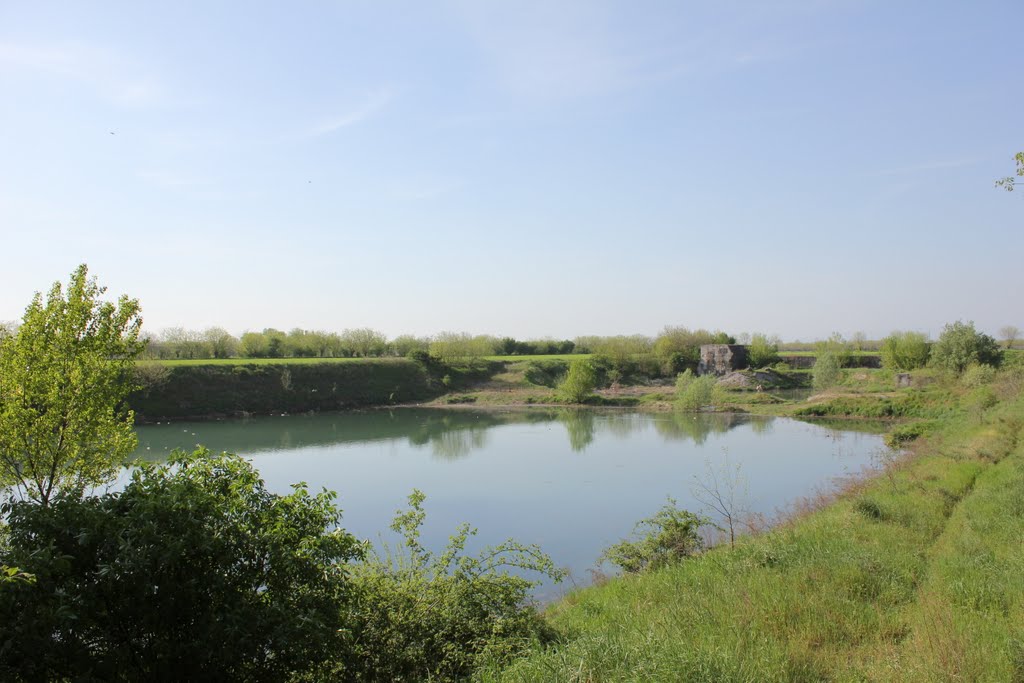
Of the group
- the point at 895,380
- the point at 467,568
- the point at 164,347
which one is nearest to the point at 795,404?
the point at 895,380

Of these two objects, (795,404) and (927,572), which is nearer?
(927,572)

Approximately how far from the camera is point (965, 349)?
1571 inches

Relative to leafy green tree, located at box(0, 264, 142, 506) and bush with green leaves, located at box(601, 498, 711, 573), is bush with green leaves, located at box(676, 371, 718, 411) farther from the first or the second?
leafy green tree, located at box(0, 264, 142, 506)

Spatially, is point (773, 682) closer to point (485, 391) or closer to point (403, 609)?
point (403, 609)

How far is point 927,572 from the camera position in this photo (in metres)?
8.22

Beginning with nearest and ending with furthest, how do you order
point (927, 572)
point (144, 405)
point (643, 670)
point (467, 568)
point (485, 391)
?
point (643, 670) → point (467, 568) → point (927, 572) → point (144, 405) → point (485, 391)

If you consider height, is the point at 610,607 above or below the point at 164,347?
below

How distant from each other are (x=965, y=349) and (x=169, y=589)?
46408 mm

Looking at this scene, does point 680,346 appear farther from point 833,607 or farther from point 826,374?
point 833,607

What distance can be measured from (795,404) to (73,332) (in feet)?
133

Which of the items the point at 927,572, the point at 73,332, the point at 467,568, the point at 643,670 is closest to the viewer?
the point at 643,670

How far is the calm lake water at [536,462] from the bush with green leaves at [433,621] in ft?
14.9

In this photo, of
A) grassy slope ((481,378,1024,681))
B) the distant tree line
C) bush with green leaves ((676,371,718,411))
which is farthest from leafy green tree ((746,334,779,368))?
grassy slope ((481,378,1024,681))

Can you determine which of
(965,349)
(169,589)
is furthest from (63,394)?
(965,349)
